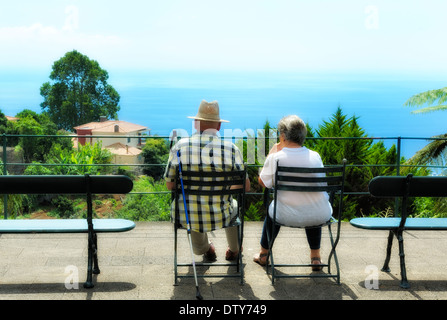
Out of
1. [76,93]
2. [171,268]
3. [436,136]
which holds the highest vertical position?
[76,93]

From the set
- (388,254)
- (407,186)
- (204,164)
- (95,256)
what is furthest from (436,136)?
(95,256)

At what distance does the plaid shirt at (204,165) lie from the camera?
4.17 metres

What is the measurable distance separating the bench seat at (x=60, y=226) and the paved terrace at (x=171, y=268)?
1.27ft

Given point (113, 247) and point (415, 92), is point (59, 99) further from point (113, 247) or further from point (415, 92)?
point (113, 247)

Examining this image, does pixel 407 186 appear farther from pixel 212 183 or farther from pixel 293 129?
pixel 212 183

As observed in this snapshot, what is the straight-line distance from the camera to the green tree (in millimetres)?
119500

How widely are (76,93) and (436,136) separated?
10926 cm

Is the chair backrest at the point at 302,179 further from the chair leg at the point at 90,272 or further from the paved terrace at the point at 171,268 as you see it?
the chair leg at the point at 90,272

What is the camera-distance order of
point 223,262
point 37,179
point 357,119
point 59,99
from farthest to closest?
point 59,99
point 357,119
point 223,262
point 37,179

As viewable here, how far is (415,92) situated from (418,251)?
61.4 ft

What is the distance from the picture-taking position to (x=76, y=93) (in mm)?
121312

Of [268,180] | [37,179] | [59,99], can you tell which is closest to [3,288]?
[37,179]

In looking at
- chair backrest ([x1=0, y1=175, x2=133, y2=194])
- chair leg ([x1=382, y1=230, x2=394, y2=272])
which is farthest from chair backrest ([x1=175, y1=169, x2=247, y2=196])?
chair leg ([x1=382, y1=230, x2=394, y2=272])

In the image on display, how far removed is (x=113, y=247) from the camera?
5.24 meters
